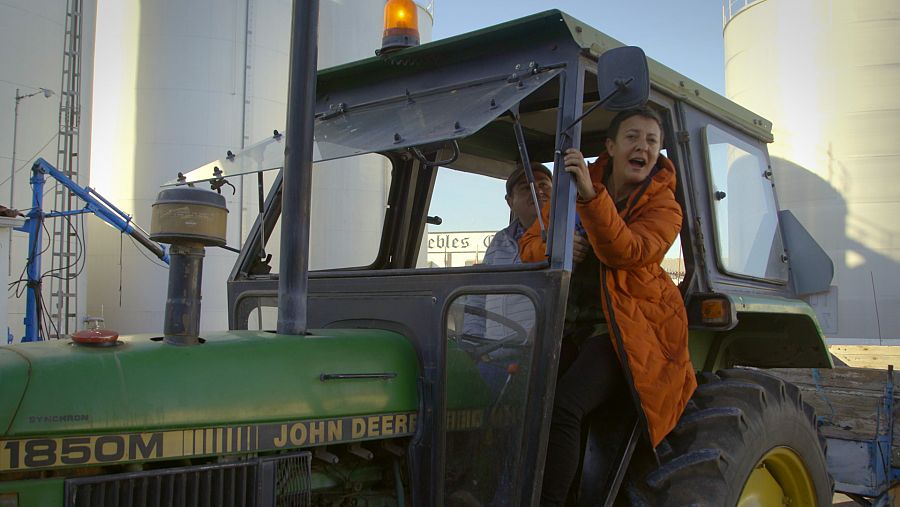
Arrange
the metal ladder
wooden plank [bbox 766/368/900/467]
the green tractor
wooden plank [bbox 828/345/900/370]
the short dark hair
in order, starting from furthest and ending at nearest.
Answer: the metal ladder < wooden plank [bbox 828/345/900/370] < wooden plank [bbox 766/368/900/467] < the short dark hair < the green tractor

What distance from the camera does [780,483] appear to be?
3.55 metres

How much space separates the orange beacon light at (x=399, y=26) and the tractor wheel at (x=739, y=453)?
5.95 feet

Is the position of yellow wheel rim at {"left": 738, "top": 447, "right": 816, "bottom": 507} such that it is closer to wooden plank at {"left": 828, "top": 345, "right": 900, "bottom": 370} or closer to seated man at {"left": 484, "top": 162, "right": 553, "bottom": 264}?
seated man at {"left": 484, "top": 162, "right": 553, "bottom": 264}

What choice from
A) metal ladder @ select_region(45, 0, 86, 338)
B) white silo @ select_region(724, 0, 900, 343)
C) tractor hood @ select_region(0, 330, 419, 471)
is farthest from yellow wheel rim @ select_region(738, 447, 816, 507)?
white silo @ select_region(724, 0, 900, 343)

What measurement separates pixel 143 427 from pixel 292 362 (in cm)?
49

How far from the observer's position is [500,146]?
13.8ft

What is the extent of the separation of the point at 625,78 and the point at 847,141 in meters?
17.6

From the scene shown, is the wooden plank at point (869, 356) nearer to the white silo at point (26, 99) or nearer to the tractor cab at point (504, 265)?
the tractor cab at point (504, 265)

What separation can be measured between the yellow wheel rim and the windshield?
1.77 metres

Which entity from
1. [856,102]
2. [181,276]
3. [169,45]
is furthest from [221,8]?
[181,276]

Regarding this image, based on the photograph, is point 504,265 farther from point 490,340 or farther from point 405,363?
point 405,363

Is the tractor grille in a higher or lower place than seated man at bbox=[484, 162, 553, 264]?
lower

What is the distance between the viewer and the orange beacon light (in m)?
3.21

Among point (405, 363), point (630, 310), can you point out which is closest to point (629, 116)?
point (630, 310)
